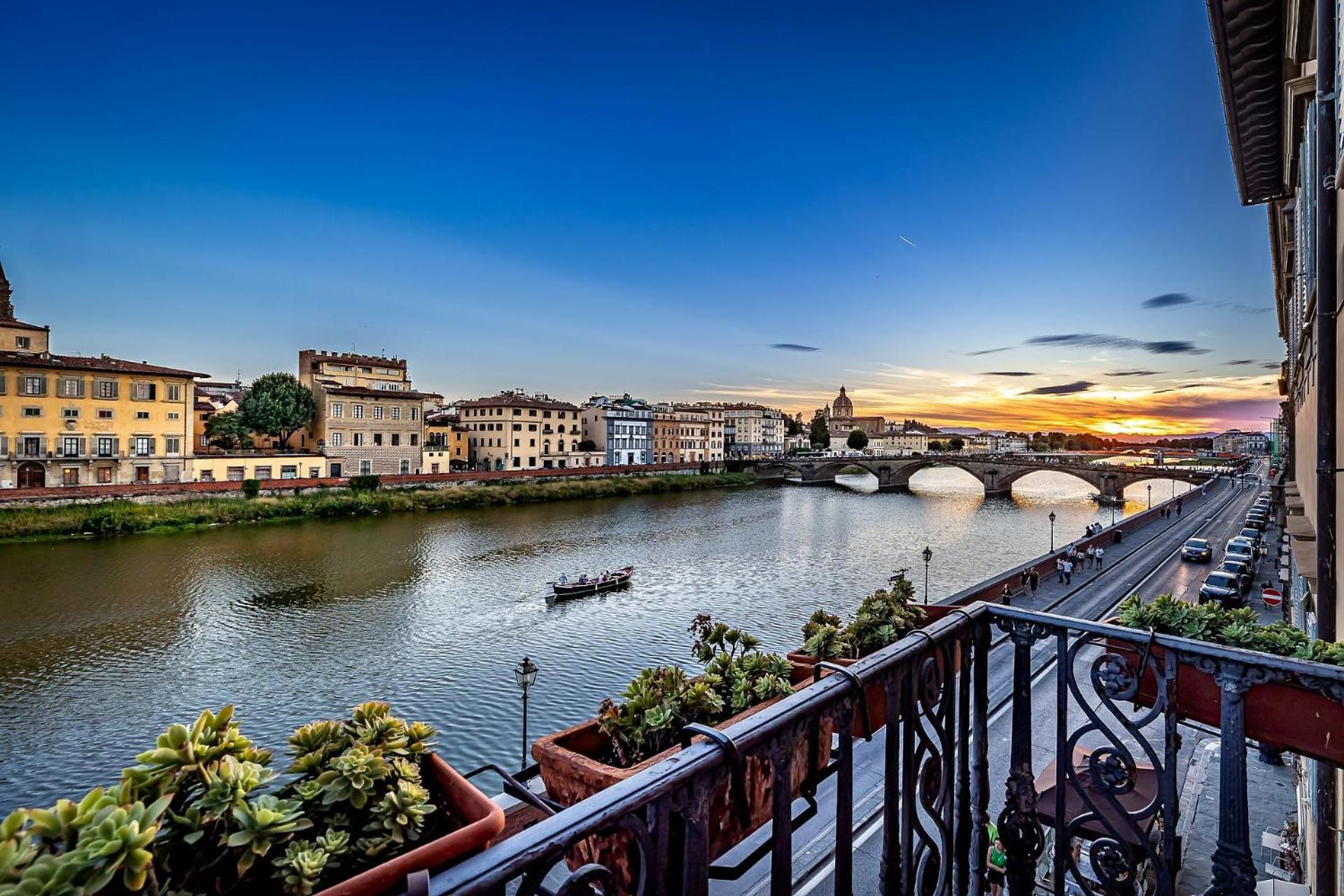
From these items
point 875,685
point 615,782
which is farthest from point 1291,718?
point 615,782

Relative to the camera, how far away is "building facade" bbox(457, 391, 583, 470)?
52.0 m

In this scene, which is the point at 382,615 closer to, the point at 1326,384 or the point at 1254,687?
the point at 1326,384

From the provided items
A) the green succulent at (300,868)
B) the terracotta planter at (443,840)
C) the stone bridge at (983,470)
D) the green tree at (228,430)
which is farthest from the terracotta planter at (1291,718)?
the green tree at (228,430)

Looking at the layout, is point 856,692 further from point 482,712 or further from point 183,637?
point 183,637

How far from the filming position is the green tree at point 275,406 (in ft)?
132

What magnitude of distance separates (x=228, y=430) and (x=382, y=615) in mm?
32425

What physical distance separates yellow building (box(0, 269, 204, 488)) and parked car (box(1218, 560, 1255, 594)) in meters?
44.5

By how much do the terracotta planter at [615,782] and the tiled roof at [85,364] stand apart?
130 ft

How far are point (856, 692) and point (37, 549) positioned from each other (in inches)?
1250

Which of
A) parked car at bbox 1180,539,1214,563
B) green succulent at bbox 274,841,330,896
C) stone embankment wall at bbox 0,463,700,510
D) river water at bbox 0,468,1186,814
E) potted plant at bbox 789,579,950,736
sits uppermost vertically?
green succulent at bbox 274,841,330,896

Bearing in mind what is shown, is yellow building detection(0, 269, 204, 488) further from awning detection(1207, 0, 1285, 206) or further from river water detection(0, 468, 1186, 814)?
awning detection(1207, 0, 1285, 206)

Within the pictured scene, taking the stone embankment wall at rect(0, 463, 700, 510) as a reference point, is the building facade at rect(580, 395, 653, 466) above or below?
above

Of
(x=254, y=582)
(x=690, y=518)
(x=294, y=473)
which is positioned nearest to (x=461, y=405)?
(x=294, y=473)

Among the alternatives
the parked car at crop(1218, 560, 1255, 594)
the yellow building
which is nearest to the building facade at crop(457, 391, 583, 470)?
the yellow building
